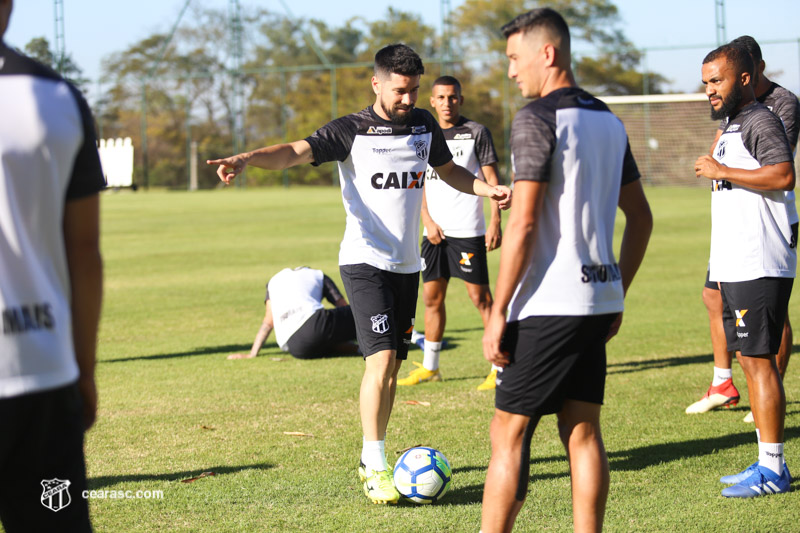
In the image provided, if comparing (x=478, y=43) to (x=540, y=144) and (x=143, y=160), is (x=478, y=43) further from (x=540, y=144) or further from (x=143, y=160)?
(x=540, y=144)

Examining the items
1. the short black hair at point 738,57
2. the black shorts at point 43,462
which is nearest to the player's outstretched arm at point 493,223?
the short black hair at point 738,57

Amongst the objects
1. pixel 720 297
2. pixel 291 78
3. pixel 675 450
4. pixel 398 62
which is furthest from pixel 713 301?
pixel 291 78

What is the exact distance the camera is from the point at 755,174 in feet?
15.3

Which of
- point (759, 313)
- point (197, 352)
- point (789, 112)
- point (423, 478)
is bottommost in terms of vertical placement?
point (423, 478)

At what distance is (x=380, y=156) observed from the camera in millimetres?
5031

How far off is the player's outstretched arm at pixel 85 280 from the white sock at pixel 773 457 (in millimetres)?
3632

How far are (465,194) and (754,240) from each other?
11.4ft

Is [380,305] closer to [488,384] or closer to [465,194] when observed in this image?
[488,384]

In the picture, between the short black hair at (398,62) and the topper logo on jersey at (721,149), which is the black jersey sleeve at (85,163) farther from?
the topper logo on jersey at (721,149)

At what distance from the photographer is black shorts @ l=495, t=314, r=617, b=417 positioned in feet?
10.6

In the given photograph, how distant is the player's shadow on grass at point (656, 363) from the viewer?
25.2ft

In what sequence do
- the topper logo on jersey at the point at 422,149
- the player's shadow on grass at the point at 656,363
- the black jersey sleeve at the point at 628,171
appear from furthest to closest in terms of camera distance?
the player's shadow on grass at the point at 656,363 → the topper logo on jersey at the point at 422,149 → the black jersey sleeve at the point at 628,171

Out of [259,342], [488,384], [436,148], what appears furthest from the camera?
[259,342]

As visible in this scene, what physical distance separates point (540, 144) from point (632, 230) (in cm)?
85
